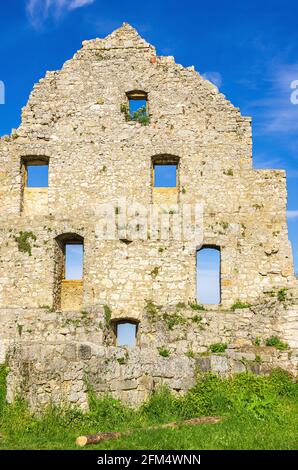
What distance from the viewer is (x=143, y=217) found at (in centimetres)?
1847

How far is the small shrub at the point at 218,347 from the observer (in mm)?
16005

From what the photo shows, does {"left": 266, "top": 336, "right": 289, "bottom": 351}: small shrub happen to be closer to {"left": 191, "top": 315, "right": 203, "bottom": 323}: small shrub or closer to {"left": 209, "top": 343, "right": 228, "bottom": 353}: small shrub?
{"left": 209, "top": 343, "right": 228, "bottom": 353}: small shrub

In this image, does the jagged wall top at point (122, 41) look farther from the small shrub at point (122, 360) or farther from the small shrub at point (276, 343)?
the small shrub at point (122, 360)

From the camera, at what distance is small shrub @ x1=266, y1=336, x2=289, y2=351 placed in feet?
50.9

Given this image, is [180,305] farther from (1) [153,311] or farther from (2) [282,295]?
(2) [282,295]

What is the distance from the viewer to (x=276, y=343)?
15789 millimetres

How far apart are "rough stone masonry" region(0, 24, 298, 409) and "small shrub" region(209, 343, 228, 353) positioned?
29cm

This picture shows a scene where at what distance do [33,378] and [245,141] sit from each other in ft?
39.4

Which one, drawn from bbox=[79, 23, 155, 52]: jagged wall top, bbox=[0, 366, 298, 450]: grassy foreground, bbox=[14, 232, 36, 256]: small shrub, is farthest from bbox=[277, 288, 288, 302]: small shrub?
bbox=[79, 23, 155, 52]: jagged wall top

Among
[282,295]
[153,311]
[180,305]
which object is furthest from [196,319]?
[282,295]

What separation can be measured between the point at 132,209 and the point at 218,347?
18.4 feet

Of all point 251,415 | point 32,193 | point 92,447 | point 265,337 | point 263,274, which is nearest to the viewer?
point 92,447
